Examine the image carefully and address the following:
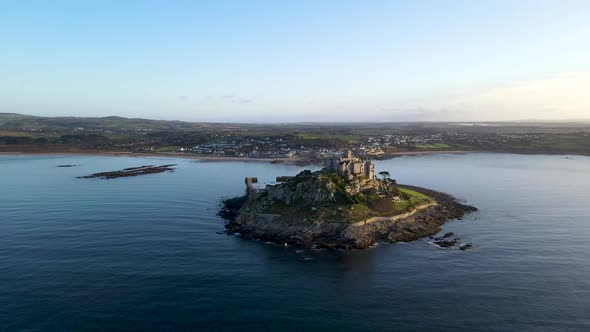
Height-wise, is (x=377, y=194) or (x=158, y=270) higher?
(x=377, y=194)

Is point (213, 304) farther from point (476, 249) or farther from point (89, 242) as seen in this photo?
point (476, 249)

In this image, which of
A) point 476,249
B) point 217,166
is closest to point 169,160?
point 217,166

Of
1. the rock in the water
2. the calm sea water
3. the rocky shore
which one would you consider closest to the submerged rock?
the calm sea water

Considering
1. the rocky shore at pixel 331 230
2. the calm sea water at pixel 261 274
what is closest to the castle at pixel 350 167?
the rocky shore at pixel 331 230

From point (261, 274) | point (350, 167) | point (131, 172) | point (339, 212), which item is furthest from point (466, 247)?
point (131, 172)

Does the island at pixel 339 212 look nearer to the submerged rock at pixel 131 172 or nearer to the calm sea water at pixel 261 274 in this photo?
the calm sea water at pixel 261 274

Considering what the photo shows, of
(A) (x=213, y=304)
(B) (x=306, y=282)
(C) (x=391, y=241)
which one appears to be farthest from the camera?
(C) (x=391, y=241)
